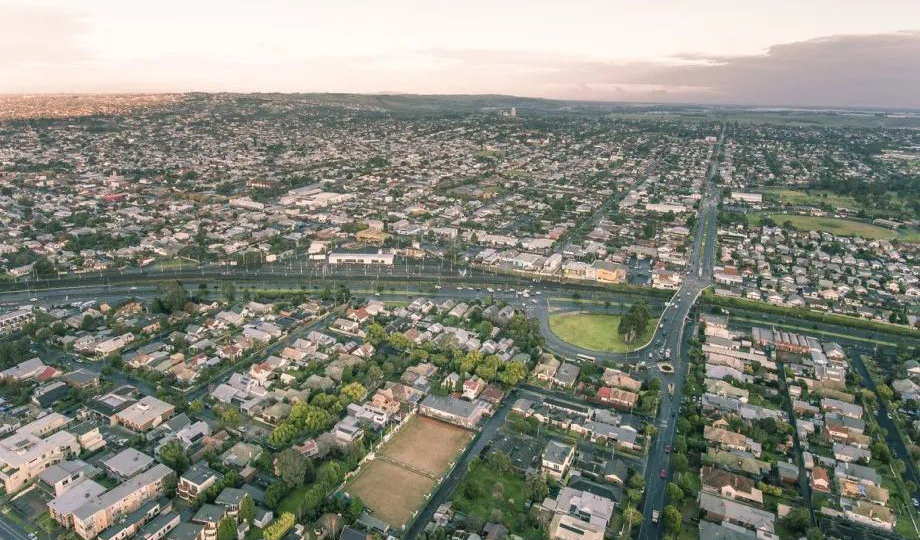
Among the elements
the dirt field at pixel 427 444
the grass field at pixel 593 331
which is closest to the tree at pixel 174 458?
the dirt field at pixel 427 444

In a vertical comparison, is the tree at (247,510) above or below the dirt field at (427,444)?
above

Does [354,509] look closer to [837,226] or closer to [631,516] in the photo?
[631,516]

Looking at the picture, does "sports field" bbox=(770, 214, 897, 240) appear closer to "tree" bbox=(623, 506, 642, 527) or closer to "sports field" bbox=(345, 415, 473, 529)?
"tree" bbox=(623, 506, 642, 527)

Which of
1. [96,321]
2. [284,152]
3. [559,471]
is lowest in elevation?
[559,471]

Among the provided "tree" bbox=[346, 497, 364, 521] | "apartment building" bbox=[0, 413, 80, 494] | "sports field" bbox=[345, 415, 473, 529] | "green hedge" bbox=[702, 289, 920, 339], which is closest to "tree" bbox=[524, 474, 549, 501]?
"sports field" bbox=[345, 415, 473, 529]

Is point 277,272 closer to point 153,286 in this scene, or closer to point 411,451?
point 153,286

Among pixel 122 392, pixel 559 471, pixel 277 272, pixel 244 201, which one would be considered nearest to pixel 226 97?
pixel 244 201

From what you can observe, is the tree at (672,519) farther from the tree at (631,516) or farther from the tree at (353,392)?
the tree at (353,392)

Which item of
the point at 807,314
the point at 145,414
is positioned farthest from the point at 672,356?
the point at 145,414
